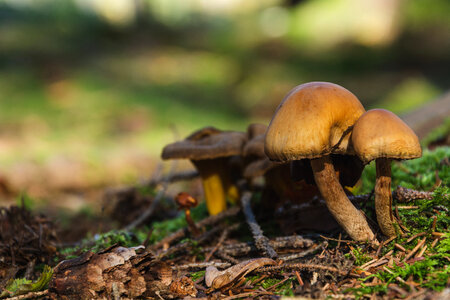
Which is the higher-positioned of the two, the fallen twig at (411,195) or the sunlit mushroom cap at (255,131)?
the sunlit mushroom cap at (255,131)

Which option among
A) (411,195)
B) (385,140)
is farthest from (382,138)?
(411,195)

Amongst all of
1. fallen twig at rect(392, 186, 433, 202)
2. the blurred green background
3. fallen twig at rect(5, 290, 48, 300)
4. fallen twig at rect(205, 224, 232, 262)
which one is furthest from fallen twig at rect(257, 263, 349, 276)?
the blurred green background

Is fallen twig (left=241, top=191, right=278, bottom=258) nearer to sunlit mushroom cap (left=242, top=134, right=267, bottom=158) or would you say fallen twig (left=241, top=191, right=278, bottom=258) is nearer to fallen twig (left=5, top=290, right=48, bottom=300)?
sunlit mushroom cap (left=242, top=134, right=267, bottom=158)

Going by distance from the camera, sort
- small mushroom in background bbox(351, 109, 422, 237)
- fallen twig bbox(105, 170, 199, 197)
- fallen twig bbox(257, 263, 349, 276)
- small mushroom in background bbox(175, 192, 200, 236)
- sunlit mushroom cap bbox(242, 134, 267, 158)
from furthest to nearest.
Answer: fallen twig bbox(105, 170, 199, 197)
small mushroom in background bbox(175, 192, 200, 236)
sunlit mushroom cap bbox(242, 134, 267, 158)
fallen twig bbox(257, 263, 349, 276)
small mushroom in background bbox(351, 109, 422, 237)

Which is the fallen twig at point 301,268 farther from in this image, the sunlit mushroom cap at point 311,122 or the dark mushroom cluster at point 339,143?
the sunlit mushroom cap at point 311,122

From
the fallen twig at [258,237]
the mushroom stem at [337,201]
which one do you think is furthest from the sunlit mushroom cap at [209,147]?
the mushroom stem at [337,201]

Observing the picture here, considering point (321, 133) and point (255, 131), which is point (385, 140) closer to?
point (321, 133)
